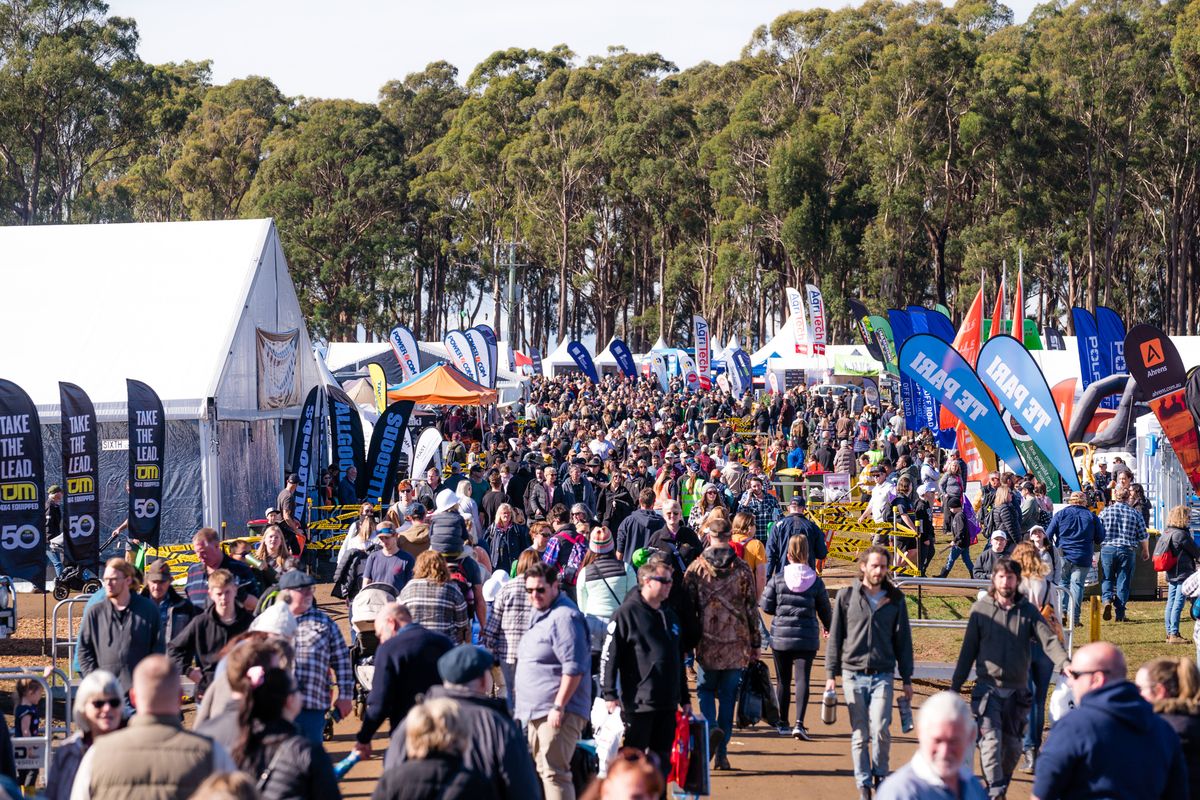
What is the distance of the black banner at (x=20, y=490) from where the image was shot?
11.5 metres

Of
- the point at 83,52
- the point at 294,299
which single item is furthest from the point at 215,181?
the point at 294,299

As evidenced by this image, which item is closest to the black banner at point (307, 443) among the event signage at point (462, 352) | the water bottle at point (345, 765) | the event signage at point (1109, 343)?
the water bottle at point (345, 765)

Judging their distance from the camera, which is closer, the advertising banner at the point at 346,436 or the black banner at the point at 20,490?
the black banner at the point at 20,490

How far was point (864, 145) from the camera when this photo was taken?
5600cm

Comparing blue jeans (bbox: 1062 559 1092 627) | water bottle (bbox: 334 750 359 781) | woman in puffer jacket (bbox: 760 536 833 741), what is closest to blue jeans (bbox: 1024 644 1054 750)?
woman in puffer jacket (bbox: 760 536 833 741)

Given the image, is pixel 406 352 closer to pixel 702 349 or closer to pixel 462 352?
pixel 462 352

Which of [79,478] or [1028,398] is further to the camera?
[1028,398]

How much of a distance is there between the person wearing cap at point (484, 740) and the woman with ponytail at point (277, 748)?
227 millimetres

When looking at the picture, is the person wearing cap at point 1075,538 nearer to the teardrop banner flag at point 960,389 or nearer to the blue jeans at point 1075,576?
the blue jeans at point 1075,576

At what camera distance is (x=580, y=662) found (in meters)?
6.20

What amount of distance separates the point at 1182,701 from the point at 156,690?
3.43 m

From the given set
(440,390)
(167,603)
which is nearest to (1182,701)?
(167,603)

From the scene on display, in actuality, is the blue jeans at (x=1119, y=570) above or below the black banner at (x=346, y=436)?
below

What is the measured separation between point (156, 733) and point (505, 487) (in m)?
11.7
